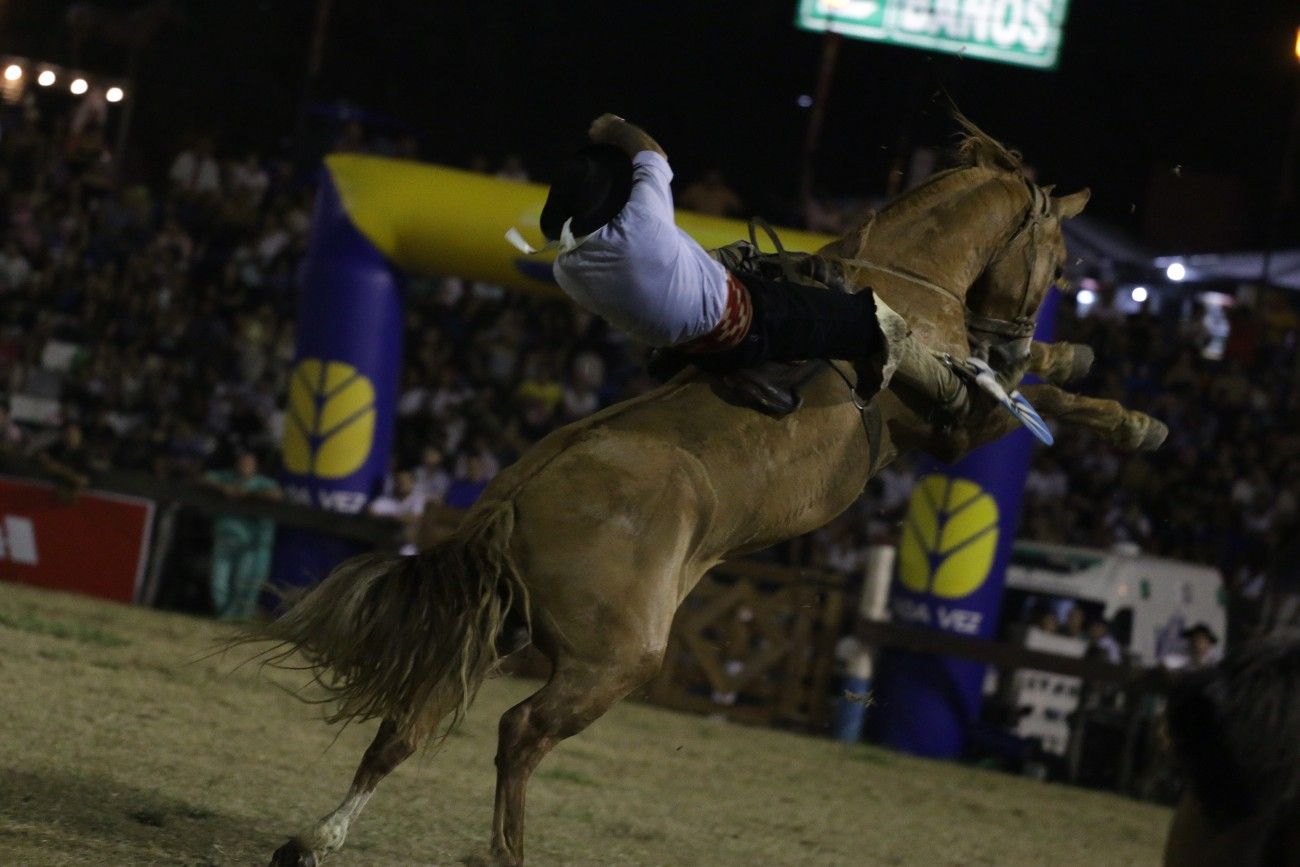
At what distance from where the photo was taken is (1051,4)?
1552 cm

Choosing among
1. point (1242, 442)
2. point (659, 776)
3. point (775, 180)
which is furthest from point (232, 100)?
point (659, 776)

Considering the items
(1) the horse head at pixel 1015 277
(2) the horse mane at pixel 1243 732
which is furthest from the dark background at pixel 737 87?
(2) the horse mane at pixel 1243 732

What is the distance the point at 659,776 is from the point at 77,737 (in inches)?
122

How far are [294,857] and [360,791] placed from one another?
26cm

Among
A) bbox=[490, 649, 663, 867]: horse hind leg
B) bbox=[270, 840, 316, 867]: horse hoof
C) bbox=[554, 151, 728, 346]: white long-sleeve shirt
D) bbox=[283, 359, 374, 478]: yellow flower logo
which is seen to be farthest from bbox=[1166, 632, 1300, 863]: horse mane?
bbox=[283, 359, 374, 478]: yellow flower logo

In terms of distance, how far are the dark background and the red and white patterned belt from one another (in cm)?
1549

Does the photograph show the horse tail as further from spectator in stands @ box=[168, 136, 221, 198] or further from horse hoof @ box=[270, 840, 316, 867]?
spectator in stands @ box=[168, 136, 221, 198]

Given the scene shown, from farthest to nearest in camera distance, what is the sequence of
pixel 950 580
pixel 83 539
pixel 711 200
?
pixel 711 200 → pixel 83 539 → pixel 950 580

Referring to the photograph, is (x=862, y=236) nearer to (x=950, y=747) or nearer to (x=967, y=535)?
(x=967, y=535)

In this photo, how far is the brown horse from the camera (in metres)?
4.43

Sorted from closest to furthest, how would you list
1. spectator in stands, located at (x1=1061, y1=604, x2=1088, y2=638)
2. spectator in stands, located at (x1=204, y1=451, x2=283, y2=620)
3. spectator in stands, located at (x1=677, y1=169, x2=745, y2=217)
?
1. spectator in stands, located at (x1=1061, y1=604, x2=1088, y2=638)
2. spectator in stands, located at (x1=204, y1=451, x2=283, y2=620)
3. spectator in stands, located at (x1=677, y1=169, x2=745, y2=217)

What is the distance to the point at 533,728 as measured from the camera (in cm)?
441

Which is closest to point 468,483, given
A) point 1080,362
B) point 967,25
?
point 967,25

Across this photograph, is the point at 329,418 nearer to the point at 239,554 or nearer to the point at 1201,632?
the point at 239,554
